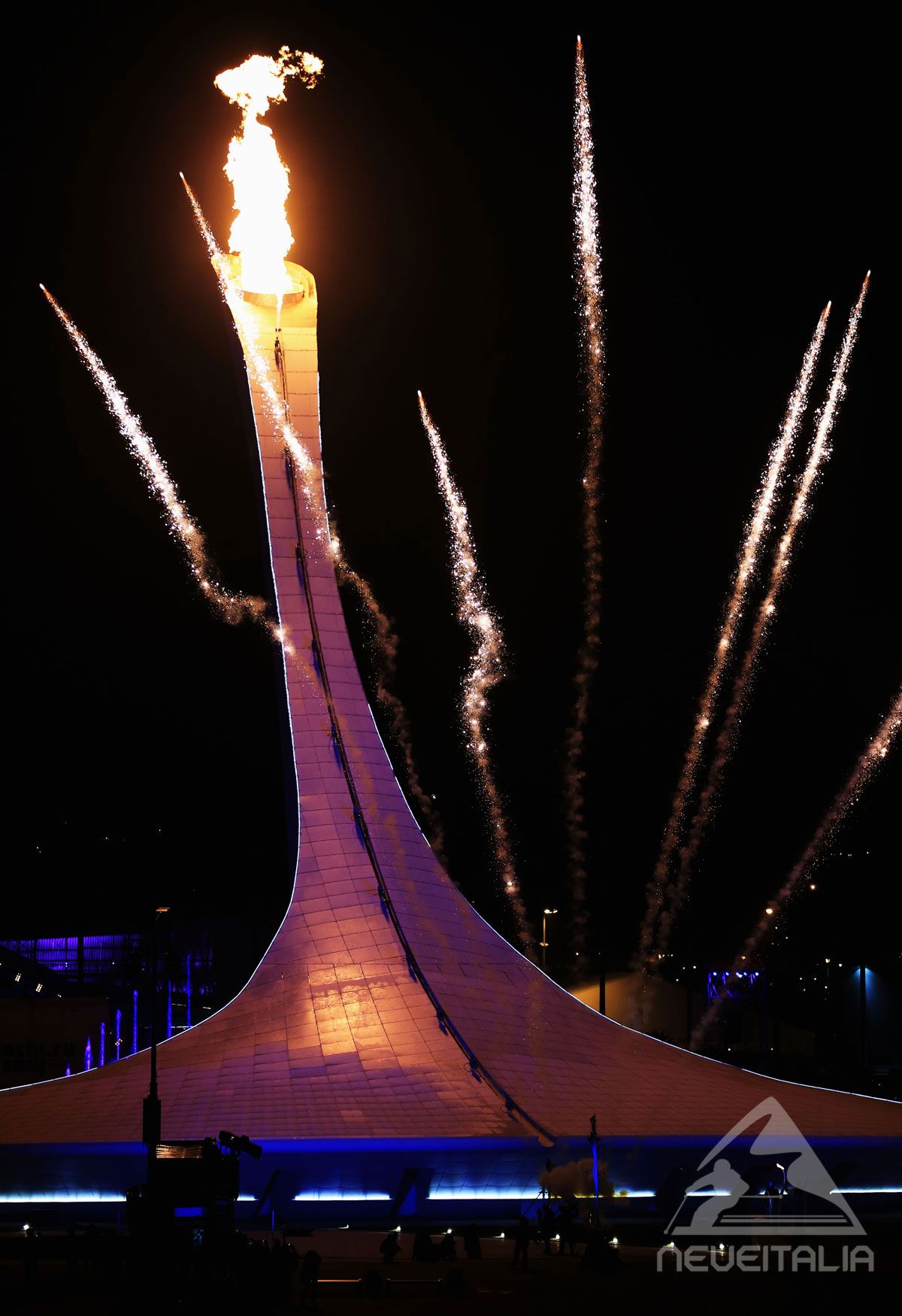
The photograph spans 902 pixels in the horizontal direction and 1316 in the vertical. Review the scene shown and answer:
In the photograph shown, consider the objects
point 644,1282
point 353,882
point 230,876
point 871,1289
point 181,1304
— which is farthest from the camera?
point 230,876

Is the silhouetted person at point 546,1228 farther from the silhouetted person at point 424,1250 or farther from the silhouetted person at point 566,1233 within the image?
the silhouetted person at point 424,1250

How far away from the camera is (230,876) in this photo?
163 ft

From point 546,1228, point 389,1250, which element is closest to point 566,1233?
point 546,1228

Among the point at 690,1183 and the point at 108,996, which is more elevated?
the point at 108,996

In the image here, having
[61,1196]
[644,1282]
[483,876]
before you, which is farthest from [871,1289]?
[483,876]

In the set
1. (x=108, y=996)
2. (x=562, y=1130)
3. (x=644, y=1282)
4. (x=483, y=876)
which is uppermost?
(x=483, y=876)

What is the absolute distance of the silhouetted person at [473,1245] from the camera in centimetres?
2109

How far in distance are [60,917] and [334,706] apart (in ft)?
87.5

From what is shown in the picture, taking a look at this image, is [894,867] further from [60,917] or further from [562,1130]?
[562,1130]

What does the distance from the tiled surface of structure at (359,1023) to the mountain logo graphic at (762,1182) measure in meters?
0.38

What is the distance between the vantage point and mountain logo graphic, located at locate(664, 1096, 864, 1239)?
2384 cm

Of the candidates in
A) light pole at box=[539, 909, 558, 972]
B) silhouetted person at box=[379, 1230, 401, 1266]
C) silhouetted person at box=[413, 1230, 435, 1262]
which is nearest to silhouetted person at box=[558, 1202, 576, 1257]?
silhouetted person at box=[413, 1230, 435, 1262]

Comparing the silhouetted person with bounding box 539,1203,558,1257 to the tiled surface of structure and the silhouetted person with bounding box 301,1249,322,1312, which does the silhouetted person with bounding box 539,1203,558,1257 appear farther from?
the silhouetted person with bounding box 301,1249,322,1312

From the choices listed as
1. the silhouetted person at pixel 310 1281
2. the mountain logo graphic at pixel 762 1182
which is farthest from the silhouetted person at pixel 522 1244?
the silhouetted person at pixel 310 1281
